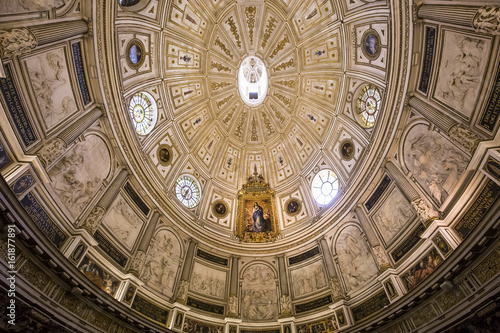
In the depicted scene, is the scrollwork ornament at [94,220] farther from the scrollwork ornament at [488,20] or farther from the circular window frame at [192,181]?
the scrollwork ornament at [488,20]

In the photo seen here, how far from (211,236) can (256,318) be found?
255 inches

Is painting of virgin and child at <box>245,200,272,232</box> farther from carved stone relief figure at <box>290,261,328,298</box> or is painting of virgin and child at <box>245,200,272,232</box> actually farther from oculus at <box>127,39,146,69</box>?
oculus at <box>127,39,146,69</box>

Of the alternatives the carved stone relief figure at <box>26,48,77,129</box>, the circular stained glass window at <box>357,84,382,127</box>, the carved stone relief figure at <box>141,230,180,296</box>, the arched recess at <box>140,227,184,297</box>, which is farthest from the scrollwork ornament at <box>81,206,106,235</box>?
the circular stained glass window at <box>357,84,382,127</box>

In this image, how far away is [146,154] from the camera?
19734 mm

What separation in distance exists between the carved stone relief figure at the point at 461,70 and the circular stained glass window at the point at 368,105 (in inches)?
211

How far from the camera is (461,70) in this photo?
482 inches

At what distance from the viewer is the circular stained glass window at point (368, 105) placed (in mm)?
19016

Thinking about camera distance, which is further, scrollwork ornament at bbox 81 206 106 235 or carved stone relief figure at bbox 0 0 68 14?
scrollwork ornament at bbox 81 206 106 235

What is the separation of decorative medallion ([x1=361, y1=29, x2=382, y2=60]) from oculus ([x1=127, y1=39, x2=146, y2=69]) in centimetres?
1500

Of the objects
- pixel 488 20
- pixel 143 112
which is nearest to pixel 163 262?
pixel 143 112

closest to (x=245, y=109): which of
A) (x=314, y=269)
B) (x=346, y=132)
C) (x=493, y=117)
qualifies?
(x=346, y=132)

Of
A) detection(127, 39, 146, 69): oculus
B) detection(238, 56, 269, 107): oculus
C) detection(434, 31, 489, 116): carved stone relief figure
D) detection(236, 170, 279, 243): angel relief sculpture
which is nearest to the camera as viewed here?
detection(434, 31, 489, 116): carved stone relief figure

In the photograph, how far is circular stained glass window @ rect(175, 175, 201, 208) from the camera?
2253cm

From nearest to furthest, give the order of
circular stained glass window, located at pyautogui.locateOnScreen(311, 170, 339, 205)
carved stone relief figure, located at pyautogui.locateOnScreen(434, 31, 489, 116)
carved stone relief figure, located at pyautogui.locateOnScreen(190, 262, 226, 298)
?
carved stone relief figure, located at pyautogui.locateOnScreen(434, 31, 489, 116) < carved stone relief figure, located at pyautogui.locateOnScreen(190, 262, 226, 298) < circular stained glass window, located at pyautogui.locateOnScreen(311, 170, 339, 205)
